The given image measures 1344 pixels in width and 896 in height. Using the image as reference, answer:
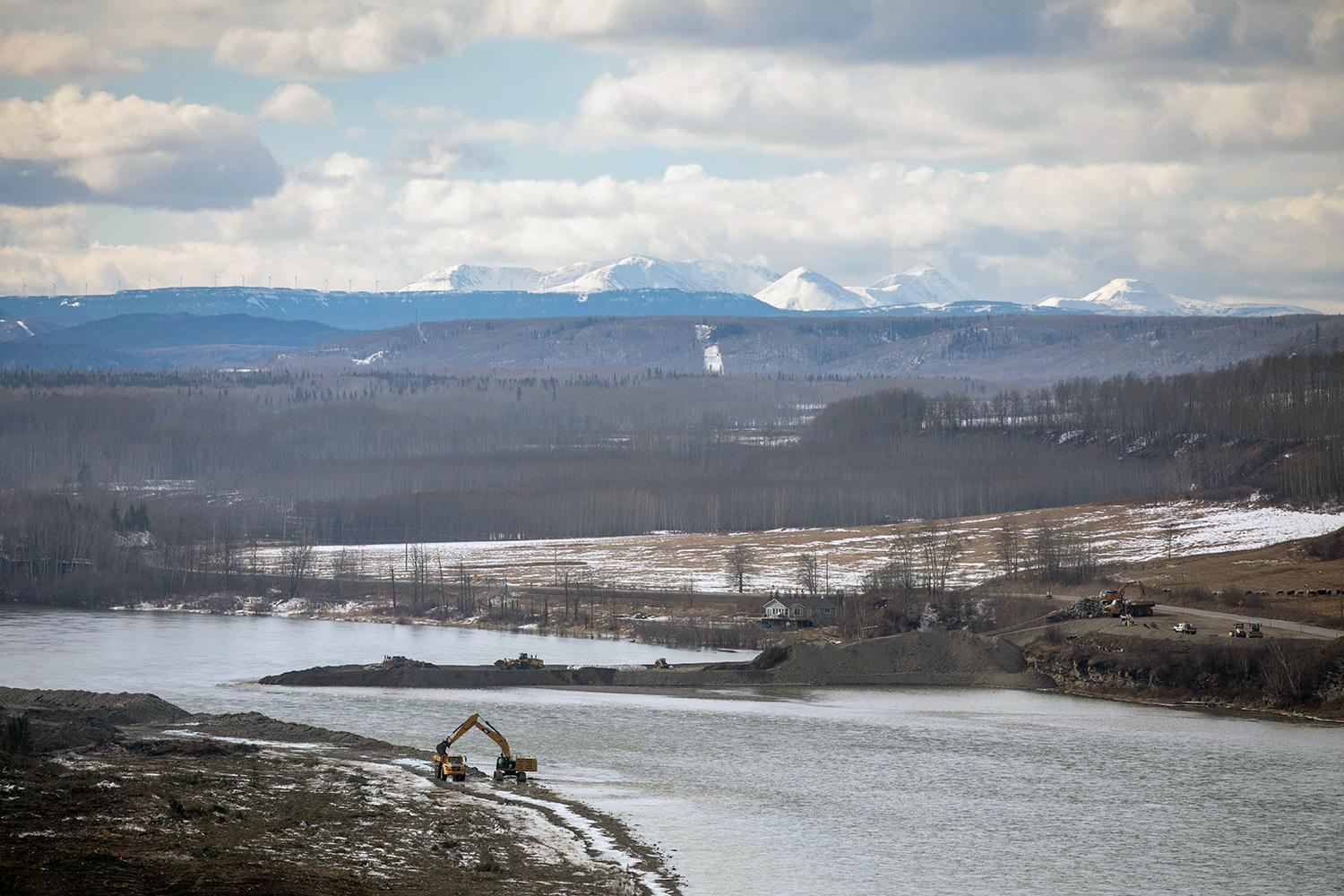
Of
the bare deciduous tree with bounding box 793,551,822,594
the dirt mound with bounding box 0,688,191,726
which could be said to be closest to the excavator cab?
the dirt mound with bounding box 0,688,191,726

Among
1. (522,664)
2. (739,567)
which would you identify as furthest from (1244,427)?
(522,664)

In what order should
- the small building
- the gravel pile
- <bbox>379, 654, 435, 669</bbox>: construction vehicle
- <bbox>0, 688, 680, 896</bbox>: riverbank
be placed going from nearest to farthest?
<bbox>0, 688, 680, 896</bbox>: riverbank < <bbox>379, 654, 435, 669</bbox>: construction vehicle < the gravel pile < the small building

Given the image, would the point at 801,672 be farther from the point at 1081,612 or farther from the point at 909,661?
the point at 1081,612

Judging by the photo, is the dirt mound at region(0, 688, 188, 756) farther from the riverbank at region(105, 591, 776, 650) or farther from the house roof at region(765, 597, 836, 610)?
the house roof at region(765, 597, 836, 610)

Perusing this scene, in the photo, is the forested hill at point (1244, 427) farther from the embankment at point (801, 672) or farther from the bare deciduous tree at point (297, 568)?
the bare deciduous tree at point (297, 568)

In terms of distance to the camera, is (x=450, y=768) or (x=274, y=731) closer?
(x=450, y=768)

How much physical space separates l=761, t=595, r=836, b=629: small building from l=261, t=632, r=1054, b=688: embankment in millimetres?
15601

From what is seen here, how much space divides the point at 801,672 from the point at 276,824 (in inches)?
1590

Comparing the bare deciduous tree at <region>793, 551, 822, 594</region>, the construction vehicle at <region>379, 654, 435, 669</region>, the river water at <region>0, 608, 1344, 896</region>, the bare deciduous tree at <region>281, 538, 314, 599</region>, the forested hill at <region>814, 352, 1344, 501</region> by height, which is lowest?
the river water at <region>0, 608, 1344, 896</region>

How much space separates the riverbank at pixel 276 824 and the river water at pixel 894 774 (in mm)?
2364

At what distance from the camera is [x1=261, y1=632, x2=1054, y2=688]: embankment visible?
73.6m

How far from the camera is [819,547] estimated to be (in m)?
137

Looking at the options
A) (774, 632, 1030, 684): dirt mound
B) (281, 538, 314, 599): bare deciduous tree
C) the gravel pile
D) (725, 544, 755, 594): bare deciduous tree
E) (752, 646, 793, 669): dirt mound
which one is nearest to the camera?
(774, 632, 1030, 684): dirt mound

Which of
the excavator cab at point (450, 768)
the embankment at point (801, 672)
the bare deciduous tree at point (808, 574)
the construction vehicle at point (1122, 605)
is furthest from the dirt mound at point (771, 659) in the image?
the excavator cab at point (450, 768)
